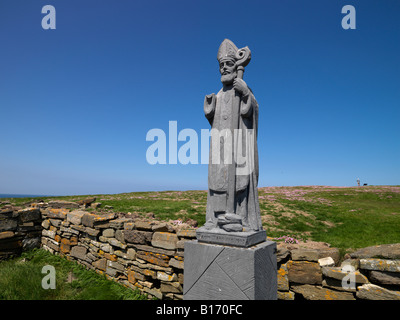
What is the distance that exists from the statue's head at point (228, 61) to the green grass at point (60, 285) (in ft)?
19.0

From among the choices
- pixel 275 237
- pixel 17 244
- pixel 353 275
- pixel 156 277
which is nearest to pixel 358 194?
pixel 275 237

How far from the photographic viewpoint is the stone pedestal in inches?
141

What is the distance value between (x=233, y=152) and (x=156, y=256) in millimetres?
3590

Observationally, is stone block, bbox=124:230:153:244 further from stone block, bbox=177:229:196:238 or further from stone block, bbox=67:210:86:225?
stone block, bbox=67:210:86:225

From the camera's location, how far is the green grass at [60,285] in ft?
19.7

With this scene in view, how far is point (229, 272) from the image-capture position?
3.72 meters

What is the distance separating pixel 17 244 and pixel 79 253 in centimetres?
272

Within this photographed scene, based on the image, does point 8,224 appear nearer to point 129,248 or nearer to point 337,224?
point 129,248

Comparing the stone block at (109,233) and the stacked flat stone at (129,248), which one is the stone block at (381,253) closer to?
the stacked flat stone at (129,248)

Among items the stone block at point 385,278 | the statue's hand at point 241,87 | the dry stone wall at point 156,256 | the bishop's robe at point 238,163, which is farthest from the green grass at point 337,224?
the statue's hand at point 241,87

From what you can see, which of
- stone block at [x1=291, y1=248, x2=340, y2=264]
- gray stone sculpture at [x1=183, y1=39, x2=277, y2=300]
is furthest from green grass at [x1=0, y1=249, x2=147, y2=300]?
stone block at [x1=291, y1=248, x2=340, y2=264]

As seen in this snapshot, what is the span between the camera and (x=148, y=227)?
643 centimetres
